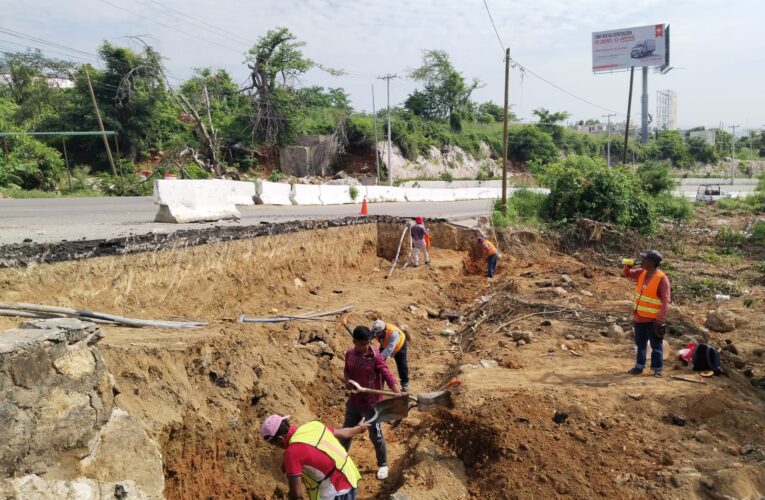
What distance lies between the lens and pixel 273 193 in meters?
20.7

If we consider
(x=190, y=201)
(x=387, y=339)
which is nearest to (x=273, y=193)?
(x=190, y=201)

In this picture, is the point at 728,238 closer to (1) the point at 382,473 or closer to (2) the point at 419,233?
(2) the point at 419,233

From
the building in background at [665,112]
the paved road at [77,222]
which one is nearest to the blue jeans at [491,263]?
the paved road at [77,222]

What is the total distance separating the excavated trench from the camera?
17.7ft

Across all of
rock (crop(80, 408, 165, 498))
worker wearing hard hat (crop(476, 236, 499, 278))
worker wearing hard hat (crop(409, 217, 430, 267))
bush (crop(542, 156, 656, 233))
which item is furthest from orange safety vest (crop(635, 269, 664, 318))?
bush (crop(542, 156, 656, 233))

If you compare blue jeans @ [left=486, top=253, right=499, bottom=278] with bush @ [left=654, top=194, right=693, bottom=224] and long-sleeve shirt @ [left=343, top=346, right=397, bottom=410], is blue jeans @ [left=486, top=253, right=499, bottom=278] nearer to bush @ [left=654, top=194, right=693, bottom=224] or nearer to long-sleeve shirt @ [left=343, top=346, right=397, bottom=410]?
long-sleeve shirt @ [left=343, top=346, right=397, bottom=410]

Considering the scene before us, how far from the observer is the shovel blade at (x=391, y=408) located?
5320mm

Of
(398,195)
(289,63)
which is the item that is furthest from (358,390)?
(289,63)

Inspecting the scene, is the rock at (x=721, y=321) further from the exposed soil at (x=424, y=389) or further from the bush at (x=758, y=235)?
the bush at (x=758, y=235)

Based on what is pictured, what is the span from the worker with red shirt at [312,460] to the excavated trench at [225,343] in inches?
69.5

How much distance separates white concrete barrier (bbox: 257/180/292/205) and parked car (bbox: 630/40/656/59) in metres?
55.1

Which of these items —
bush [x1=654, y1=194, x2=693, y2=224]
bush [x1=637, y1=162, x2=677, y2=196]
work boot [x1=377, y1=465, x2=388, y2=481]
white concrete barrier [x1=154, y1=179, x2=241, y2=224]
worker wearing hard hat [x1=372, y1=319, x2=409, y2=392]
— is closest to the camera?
work boot [x1=377, y1=465, x2=388, y2=481]

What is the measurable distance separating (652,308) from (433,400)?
10.2 ft

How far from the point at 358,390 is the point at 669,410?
11.5 feet
